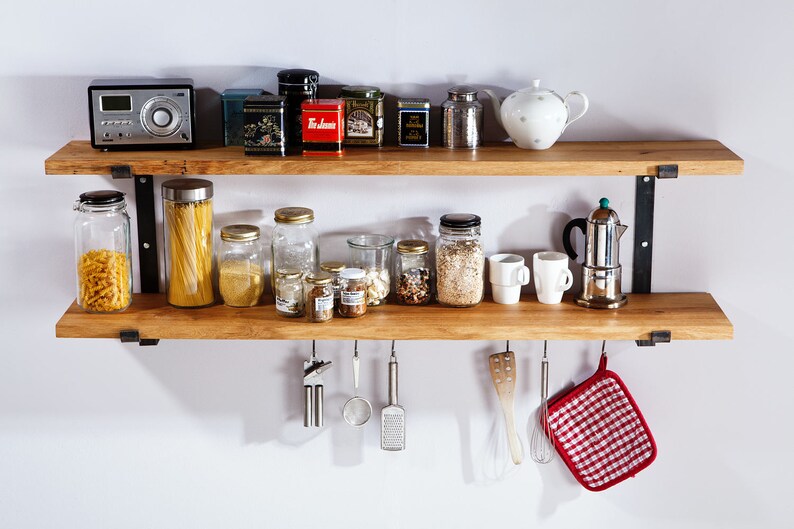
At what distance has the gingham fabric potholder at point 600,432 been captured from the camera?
2098 mm

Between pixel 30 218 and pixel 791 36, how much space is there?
1.61 metres

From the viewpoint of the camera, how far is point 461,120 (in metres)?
1.90

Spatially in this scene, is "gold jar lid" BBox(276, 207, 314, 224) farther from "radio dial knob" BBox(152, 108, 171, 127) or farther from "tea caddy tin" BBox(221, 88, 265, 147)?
"radio dial knob" BBox(152, 108, 171, 127)

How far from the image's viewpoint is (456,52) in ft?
6.40

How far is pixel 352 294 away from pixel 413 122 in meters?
0.36

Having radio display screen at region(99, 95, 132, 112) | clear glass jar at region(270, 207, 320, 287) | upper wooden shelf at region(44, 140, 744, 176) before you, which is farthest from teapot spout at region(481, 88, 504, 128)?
radio display screen at region(99, 95, 132, 112)

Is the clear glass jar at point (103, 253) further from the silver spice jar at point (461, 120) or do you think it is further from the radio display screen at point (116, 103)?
the silver spice jar at point (461, 120)

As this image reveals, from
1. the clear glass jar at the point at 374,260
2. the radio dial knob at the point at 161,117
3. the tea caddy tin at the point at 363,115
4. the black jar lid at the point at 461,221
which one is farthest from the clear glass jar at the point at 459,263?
the radio dial knob at the point at 161,117

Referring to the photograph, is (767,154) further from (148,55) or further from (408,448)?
(148,55)

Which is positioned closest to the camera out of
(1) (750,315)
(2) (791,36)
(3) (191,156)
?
(3) (191,156)

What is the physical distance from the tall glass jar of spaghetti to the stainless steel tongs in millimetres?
267

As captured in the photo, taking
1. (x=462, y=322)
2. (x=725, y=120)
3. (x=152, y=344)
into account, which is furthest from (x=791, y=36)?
(x=152, y=344)

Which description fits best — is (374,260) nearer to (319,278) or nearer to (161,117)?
(319,278)

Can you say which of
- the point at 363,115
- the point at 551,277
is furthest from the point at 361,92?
the point at 551,277
